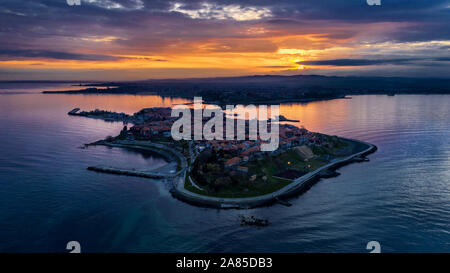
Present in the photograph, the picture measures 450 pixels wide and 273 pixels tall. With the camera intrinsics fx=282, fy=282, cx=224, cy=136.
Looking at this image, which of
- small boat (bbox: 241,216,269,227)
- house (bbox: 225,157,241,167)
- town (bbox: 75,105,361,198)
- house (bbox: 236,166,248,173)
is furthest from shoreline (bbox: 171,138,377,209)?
house (bbox: 225,157,241,167)

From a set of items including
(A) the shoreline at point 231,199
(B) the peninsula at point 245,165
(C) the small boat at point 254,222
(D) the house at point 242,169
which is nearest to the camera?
(C) the small boat at point 254,222

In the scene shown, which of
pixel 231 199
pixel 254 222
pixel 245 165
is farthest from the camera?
pixel 245 165

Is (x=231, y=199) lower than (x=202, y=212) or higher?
higher

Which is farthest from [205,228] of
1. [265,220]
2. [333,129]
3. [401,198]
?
[333,129]

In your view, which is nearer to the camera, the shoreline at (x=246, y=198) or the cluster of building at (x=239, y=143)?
the shoreline at (x=246, y=198)

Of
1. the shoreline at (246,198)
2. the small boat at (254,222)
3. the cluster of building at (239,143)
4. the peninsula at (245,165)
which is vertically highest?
the cluster of building at (239,143)

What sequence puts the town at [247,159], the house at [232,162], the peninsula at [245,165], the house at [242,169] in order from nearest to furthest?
the peninsula at [245,165], the town at [247,159], the house at [242,169], the house at [232,162]

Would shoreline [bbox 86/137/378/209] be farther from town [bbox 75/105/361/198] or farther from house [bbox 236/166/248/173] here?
house [bbox 236/166/248/173]

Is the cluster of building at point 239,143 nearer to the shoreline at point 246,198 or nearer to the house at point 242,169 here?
the house at point 242,169

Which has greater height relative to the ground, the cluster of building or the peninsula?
the cluster of building

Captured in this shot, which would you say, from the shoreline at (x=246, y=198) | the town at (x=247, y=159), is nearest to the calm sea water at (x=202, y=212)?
the shoreline at (x=246, y=198)

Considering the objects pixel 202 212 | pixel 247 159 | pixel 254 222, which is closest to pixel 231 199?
pixel 202 212

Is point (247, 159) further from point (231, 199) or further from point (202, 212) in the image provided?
point (202, 212)
